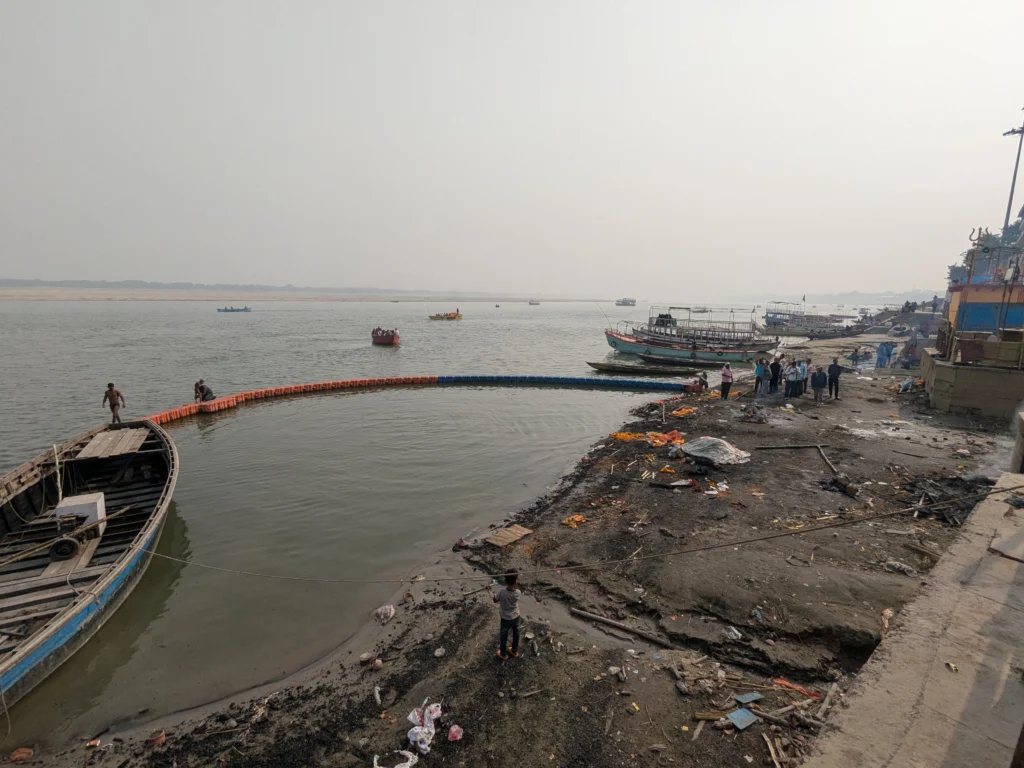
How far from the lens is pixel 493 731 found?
5676mm

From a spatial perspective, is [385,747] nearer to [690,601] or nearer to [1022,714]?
[690,601]

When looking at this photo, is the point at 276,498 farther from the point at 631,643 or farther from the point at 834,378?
the point at 834,378

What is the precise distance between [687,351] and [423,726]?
39726 millimetres

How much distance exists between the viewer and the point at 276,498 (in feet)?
45.0

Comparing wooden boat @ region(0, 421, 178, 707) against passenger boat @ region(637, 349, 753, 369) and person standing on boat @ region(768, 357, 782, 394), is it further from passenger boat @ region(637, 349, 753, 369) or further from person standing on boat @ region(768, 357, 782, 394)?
passenger boat @ region(637, 349, 753, 369)

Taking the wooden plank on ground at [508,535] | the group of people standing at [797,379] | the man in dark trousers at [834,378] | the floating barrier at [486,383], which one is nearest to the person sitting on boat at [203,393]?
the floating barrier at [486,383]

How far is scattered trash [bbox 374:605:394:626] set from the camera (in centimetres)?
849

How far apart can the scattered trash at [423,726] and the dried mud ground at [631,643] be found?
141 mm

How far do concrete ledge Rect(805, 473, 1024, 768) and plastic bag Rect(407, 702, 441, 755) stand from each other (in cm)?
386

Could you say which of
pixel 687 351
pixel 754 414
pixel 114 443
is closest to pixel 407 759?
pixel 114 443

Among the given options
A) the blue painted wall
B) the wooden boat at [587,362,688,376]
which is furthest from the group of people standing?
the wooden boat at [587,362,688,376]

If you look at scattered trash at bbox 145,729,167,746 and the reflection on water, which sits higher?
scattered trash at bbox 145,729,167,746

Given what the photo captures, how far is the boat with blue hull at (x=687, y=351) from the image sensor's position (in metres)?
41.4

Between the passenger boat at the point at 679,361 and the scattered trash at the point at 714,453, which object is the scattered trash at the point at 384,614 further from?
the passenger boat at the point at 679,361
